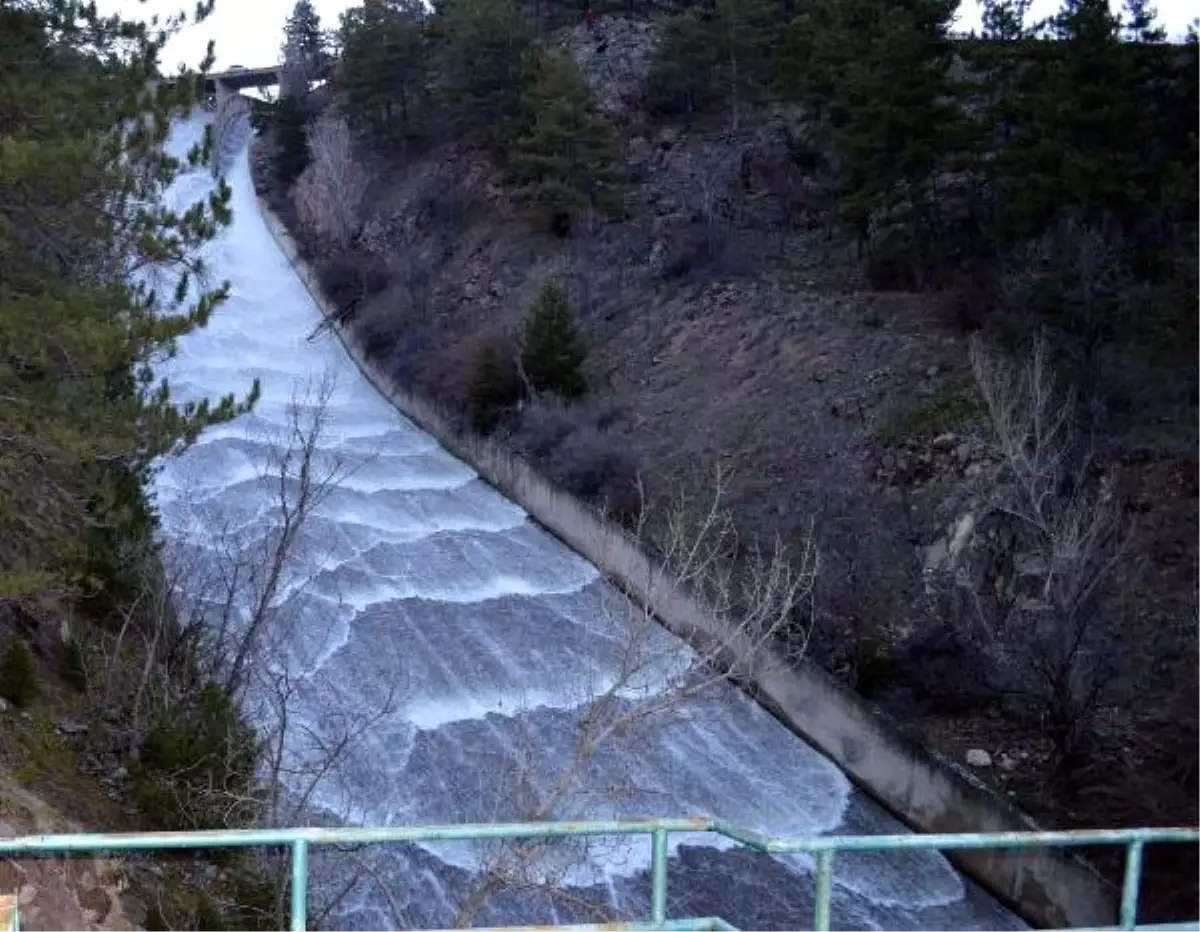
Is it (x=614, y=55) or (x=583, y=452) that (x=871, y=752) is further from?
(x=614, y=55)

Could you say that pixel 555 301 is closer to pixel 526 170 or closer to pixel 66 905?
pixel 526 170

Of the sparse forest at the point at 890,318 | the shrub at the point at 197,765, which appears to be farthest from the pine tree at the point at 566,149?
the shrub at the point at 197,765

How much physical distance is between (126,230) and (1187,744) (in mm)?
13074

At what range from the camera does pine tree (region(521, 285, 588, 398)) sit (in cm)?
2770

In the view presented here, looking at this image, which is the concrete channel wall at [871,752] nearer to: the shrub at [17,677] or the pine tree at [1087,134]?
the shrub at [17,677]

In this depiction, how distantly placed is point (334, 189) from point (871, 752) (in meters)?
31.5

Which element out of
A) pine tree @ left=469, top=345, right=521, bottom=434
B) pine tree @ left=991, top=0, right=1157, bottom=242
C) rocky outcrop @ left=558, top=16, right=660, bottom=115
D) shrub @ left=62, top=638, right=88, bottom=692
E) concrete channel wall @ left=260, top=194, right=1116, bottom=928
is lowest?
concrete channel wall @ left=260, top=194, right=1116, bottom=928

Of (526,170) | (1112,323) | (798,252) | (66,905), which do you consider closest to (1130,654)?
(1112,323)

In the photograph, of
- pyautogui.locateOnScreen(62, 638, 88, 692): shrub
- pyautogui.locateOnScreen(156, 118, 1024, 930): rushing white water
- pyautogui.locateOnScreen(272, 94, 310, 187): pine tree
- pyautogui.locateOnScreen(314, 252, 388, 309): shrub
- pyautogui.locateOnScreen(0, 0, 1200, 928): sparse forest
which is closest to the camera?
pyautogui.locateOnScreen(0, 0, 1200, 928): sparse forest

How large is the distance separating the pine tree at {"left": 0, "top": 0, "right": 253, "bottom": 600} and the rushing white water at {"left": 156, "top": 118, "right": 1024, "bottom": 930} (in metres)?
3.68

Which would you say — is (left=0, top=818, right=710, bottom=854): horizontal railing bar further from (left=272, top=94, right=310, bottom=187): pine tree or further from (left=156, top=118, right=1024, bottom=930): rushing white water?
(left=272, top=94, right=310, bottom=187): pine tree

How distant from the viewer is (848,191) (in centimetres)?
2931

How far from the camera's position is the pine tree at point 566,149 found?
35.2 meters

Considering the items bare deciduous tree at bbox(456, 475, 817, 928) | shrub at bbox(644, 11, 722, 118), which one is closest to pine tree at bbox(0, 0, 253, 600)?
bare deciduous tree at bbox(456, 475, 817, 928)
